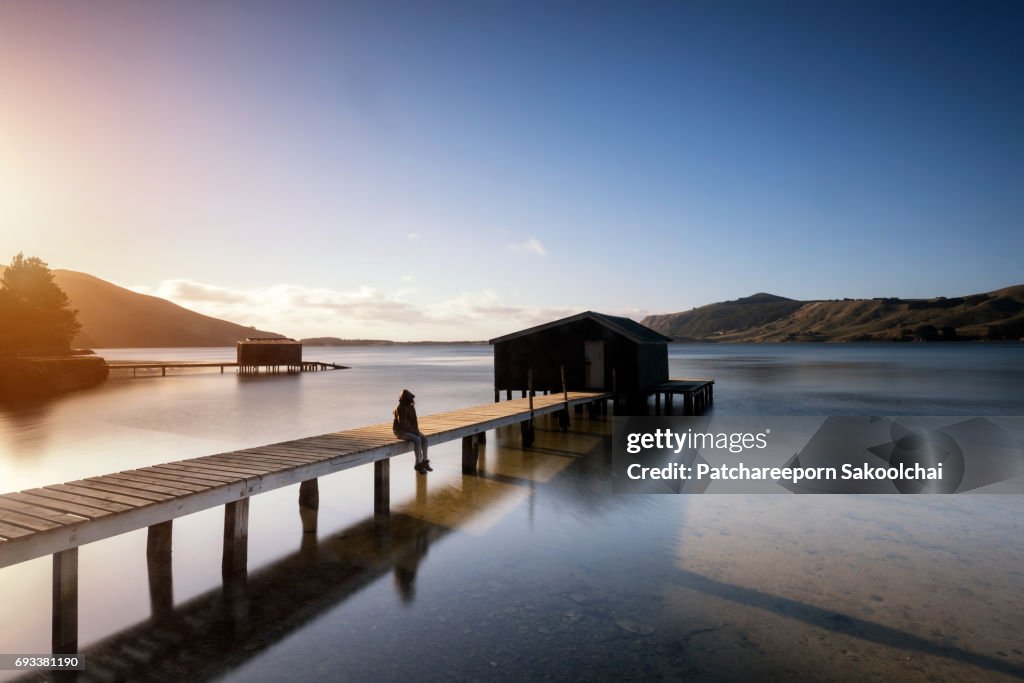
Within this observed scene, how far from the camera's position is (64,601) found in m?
6.36

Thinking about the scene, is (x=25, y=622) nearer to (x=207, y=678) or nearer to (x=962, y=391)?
(x=207, y=678)

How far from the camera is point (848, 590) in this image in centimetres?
810

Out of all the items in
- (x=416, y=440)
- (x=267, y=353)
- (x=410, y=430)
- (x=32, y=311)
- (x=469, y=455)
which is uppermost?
(x=32, y=311)

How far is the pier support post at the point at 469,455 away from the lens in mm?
16672

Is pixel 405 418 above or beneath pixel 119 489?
above

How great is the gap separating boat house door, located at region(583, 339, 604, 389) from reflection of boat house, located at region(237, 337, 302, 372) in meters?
56.6

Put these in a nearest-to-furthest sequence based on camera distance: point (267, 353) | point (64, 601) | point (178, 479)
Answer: point (64, 601) → point (178, 479) → point (267, 353)

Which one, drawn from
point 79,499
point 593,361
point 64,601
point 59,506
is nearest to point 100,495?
point 79,499

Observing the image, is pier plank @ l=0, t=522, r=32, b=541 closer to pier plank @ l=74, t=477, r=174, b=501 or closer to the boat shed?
pier plank @ l=74, t=477, r=174, b=501

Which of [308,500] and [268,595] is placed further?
[308,500]

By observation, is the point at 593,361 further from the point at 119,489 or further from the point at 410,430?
the point at 119,489

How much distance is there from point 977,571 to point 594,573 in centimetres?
606

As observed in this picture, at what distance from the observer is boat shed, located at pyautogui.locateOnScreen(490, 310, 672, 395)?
2775 centimetres

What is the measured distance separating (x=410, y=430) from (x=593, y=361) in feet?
55.9
